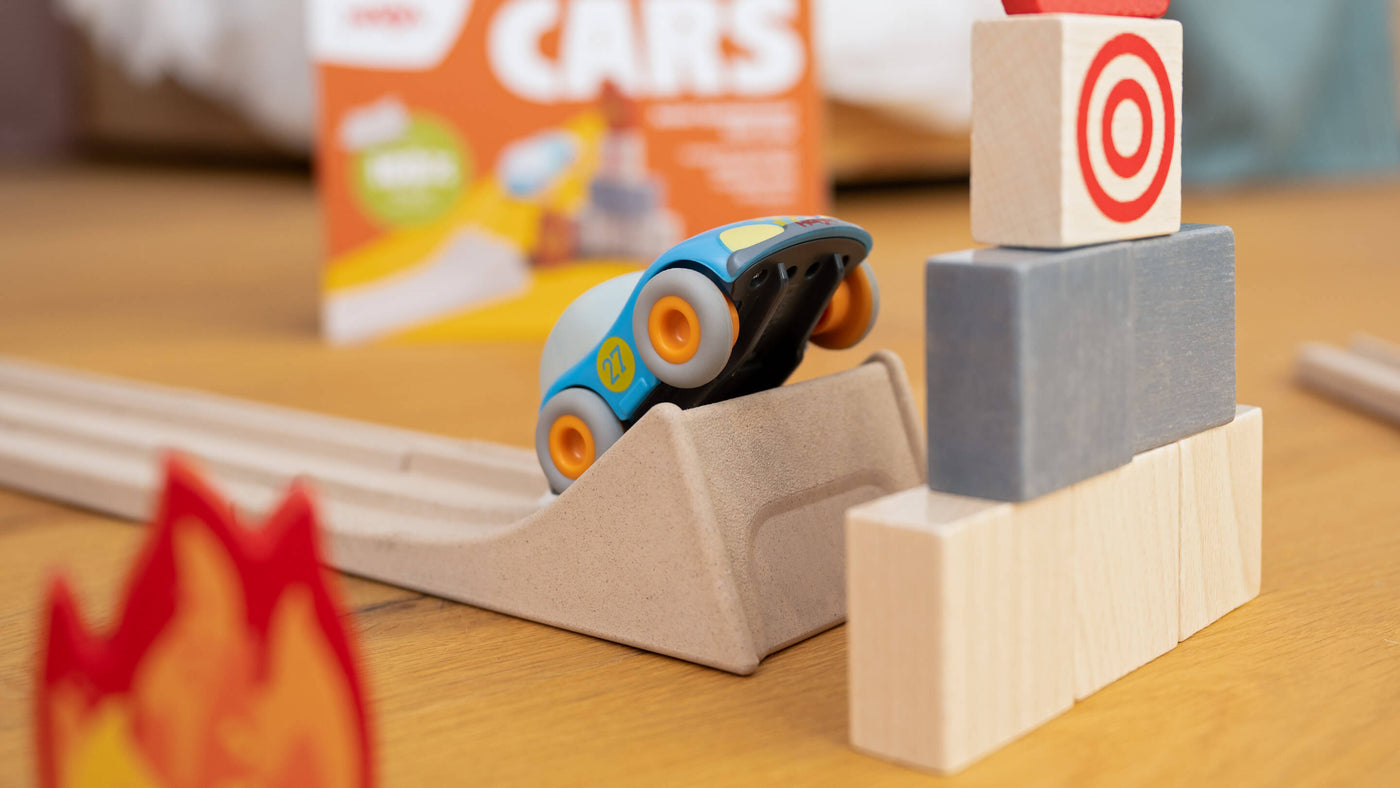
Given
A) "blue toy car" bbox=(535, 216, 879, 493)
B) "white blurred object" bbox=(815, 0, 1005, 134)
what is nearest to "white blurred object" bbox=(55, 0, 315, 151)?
"white blurred object" bbox=(815, 0, 1005, 134)

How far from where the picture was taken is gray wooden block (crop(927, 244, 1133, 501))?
55 centimetres

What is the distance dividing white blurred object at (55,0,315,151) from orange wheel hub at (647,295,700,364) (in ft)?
7.86

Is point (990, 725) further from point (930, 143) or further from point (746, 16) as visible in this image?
point (930, 143)

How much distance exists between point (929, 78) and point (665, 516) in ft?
6.56

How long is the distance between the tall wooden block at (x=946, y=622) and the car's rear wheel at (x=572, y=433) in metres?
0.20

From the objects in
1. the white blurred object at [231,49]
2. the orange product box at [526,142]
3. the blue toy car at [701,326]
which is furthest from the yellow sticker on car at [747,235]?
the white blurred object at [231,49]

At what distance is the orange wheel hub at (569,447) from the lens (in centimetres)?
74

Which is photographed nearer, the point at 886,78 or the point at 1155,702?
the point at 1155,702

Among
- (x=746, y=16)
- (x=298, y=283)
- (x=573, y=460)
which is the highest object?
(x=746, y=16)

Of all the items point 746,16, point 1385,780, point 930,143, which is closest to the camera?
point 1385,780

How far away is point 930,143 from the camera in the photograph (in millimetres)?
2688

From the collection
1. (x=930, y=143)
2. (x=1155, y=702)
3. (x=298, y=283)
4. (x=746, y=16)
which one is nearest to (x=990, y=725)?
(x=1155, y=702)

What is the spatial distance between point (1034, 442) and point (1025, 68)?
6.0 inches

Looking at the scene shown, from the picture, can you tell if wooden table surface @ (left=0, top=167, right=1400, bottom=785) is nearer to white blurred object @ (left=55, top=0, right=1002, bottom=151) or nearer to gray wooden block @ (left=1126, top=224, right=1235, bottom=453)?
gray wooden block @ (left=1126, top=224, right=1235, bottom=453)
